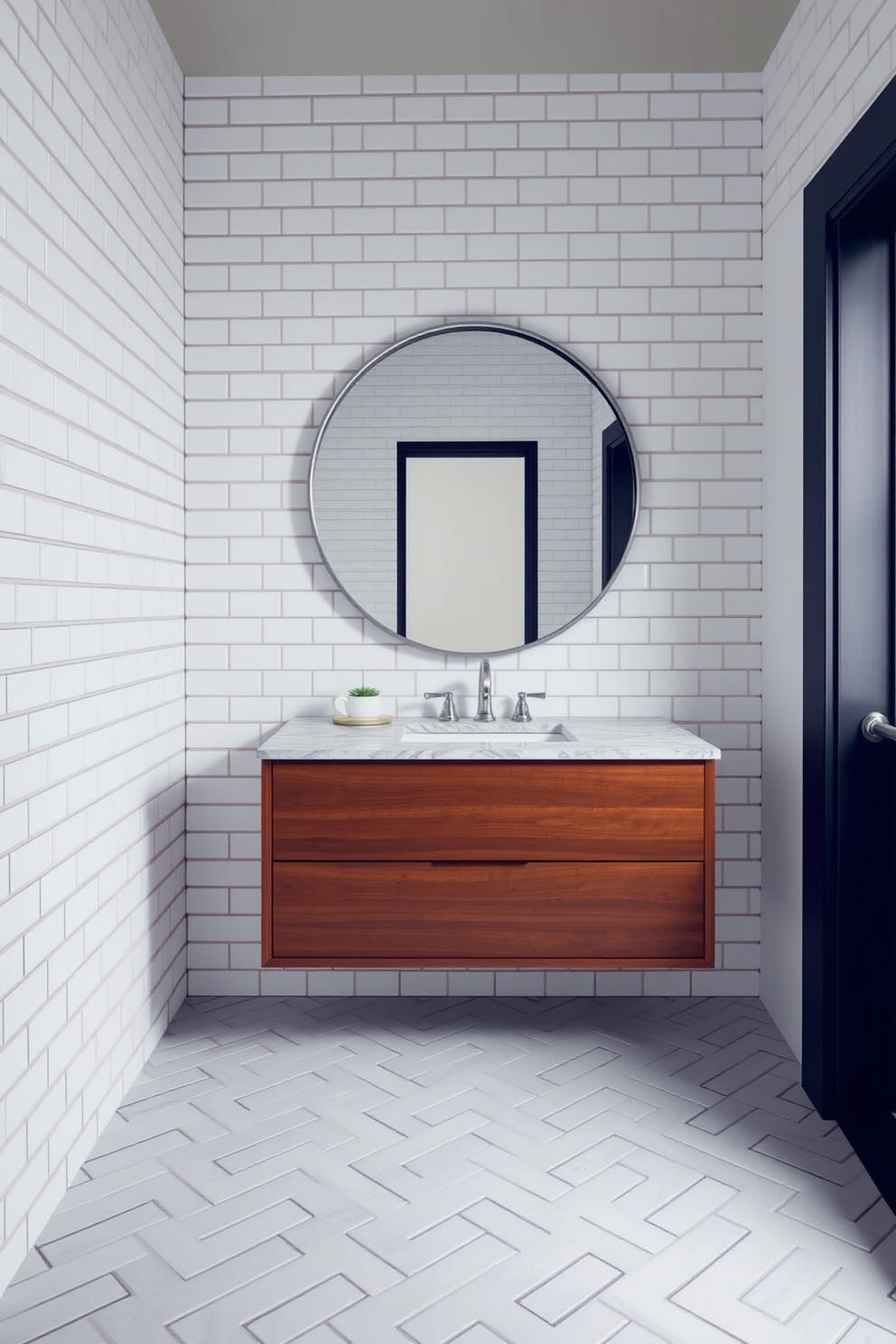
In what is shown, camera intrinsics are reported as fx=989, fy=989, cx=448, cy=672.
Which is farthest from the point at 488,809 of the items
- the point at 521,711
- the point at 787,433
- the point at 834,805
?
the point at 787,433

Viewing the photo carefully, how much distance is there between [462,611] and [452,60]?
1606mm

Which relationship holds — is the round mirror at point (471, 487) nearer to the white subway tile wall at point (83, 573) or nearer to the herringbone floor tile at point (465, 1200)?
the white subway tile wall at point (83, 573)

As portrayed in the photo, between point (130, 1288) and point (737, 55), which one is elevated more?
point (737, 55)

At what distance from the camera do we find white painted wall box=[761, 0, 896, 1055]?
2469 millimetres

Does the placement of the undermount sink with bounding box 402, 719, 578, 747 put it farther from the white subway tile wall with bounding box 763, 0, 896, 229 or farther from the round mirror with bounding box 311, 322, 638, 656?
the white subway tile wall with bounding box 763, 0, 896, 229

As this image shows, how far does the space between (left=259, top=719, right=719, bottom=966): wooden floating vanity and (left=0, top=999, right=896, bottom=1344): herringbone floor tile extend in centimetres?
33

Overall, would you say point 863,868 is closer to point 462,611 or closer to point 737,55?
point 462,611

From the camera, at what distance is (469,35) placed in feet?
9.04

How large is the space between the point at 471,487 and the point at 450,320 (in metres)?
0.52

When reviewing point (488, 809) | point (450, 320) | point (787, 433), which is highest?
point (450, 320)

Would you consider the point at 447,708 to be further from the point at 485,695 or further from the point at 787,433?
the point at 787,433

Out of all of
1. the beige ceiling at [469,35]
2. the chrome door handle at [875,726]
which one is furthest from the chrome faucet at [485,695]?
the beige ceiling at [469,35]

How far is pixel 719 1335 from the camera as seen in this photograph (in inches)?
64.2

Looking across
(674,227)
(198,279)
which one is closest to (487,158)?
(674,227)
